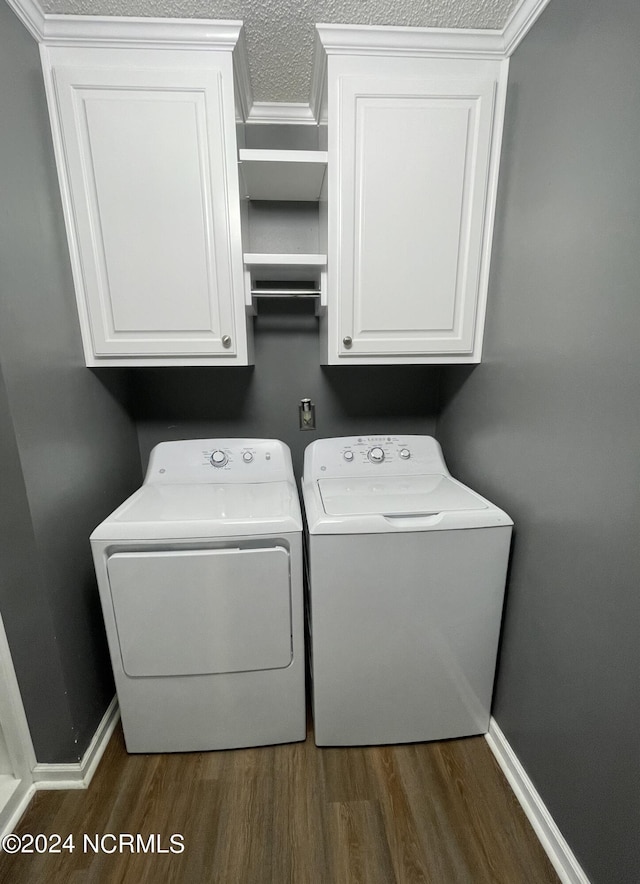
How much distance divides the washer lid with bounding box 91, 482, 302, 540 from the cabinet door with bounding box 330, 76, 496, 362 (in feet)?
2.06

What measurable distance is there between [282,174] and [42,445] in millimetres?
1253

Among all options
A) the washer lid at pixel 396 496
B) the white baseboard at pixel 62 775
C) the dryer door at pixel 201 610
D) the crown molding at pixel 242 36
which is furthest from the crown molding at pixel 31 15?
the white baseboard at pixel 62 775

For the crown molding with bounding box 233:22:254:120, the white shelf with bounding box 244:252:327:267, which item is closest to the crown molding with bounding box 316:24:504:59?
the crown molding with bounding box 233:22:254:120

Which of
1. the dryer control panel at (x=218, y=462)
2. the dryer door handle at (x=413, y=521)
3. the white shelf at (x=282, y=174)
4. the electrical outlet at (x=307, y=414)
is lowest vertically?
the dryer door handle at (x=413, y=521)

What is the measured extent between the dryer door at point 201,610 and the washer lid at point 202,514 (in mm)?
70

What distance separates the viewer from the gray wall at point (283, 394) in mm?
1740

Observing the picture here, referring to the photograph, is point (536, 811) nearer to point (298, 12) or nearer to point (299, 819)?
point (299, 819)

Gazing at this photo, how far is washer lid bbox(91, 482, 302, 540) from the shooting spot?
112cm

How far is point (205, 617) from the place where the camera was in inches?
46.7

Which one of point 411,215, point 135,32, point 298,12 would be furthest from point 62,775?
point 298,12

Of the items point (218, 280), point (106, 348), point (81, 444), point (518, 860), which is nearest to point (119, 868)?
point (518, 860)

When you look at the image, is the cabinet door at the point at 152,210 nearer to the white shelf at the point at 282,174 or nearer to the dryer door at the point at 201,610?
the white shelf at the point at 282,174

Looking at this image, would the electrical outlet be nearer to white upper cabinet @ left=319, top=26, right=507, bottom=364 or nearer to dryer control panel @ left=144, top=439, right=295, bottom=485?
dryer control panel @ left=144, top=439, right=295, bottom=485

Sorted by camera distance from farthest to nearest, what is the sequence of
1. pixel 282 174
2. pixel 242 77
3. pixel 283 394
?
pixel 283 394, pixel 282 174, pixel 242 77
